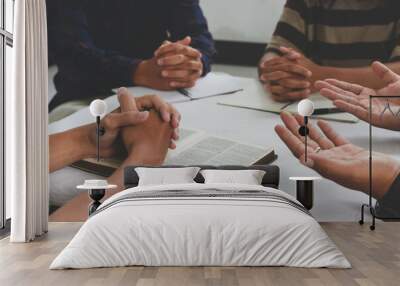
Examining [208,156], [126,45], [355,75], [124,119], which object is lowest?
[208,156]

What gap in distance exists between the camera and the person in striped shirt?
8117 mm

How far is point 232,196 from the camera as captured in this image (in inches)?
212

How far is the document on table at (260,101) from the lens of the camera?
805 cm

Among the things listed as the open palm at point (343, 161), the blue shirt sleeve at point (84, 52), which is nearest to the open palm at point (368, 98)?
the open palm at point (343, 161)

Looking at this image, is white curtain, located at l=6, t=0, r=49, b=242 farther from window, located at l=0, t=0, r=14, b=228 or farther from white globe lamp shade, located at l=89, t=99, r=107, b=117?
white globe lamp shade, located at l=89, t=99, r=107, b=117

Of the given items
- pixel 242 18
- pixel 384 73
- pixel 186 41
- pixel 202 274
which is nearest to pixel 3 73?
pixel 186 41

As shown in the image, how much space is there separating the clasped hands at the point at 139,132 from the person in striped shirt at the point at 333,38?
1451mm

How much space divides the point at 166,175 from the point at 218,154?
101 cm

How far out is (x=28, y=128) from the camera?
6395 millimetres

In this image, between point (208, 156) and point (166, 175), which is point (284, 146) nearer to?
point (208, 156)

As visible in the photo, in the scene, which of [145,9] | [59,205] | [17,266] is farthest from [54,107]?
[17,266]

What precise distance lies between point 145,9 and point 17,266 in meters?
4.48

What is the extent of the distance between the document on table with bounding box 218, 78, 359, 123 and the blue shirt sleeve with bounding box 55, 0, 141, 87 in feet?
4.68

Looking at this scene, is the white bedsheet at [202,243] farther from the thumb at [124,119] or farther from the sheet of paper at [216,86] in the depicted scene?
the sheet of paper at [216,86]
